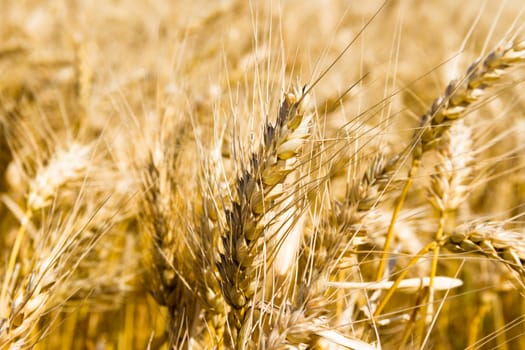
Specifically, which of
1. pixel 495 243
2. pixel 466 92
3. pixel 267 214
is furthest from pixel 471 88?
pixel 267 214

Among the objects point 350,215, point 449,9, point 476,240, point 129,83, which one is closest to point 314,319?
point 350,215

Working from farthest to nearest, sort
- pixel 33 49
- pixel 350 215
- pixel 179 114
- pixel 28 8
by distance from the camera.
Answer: pixel 28 8 < pixel 33 49 < pixel 179 114 < pixel 350 215

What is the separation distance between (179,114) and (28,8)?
105 inches

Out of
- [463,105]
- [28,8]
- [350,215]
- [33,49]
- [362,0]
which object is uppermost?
[362,0]

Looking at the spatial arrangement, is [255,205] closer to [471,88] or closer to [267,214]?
[267,214]

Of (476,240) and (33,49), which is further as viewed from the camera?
(33,49)

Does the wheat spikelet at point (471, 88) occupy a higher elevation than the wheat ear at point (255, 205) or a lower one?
higher

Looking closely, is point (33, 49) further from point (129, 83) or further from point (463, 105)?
point (463, 105)

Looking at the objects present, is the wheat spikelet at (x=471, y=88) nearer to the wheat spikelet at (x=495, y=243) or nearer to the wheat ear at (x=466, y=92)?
the wheat ear at (x=466, y=92)

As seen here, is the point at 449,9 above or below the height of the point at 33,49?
above

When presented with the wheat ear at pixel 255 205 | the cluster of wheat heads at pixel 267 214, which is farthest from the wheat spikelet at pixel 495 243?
the wheat ear at pixel 255 205

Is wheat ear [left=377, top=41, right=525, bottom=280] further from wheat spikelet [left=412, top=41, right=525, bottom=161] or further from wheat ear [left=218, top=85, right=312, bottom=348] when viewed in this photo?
wheat ear [left=218, top=85, right=312, bottom=348]

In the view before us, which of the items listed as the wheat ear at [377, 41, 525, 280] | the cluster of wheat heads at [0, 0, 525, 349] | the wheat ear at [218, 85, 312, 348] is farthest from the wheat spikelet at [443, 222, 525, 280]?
the wheat ear at [218, 85, 312, 348]

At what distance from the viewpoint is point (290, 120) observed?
602 millimetres
